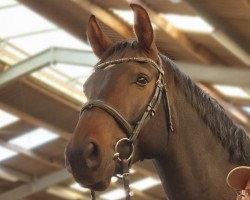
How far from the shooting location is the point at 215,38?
934cm

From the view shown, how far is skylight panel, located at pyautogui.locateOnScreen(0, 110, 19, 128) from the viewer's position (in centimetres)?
1262

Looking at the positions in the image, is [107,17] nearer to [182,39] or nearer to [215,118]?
[182,39]

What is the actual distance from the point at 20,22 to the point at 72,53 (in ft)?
2.86

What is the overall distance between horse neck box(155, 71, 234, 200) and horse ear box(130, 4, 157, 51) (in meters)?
0.21

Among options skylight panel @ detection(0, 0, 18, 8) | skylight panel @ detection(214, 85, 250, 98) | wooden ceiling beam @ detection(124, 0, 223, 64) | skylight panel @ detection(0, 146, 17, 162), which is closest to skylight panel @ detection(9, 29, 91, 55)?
skylight panel @ detection(0, 0, 18, 8)

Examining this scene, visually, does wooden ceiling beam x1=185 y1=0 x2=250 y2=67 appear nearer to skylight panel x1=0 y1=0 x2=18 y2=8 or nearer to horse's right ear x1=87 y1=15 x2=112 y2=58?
skylight panel x1=0 y1=0 x2=18 y2=8

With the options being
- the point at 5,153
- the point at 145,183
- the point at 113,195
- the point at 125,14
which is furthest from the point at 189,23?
the point at 113,195

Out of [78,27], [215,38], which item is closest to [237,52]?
[215,38]

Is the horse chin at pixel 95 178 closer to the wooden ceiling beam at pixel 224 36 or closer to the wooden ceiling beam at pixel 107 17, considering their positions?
the wooden ceiling beam at pixel 224 36

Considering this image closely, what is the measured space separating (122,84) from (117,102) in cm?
9

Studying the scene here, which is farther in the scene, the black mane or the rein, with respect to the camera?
the black mane

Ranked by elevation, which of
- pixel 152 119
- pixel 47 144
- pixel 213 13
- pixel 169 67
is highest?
pixel 47 144

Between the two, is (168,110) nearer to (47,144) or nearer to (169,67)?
(169,67)

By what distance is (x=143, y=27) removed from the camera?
259cm
